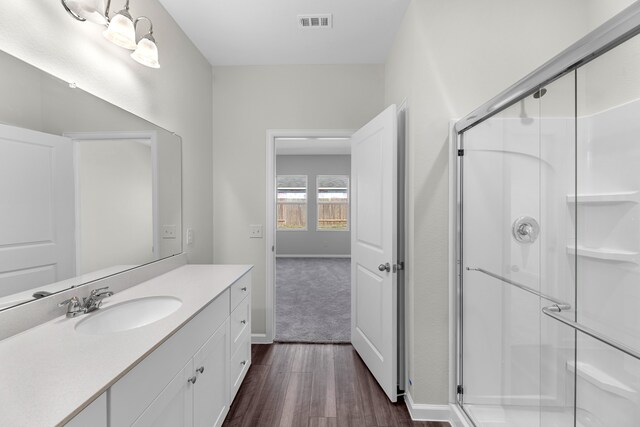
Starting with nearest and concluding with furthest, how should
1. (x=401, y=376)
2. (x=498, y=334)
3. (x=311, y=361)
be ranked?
(x=498, y=334)
(x=401, y=376)
(x=311, y=361)

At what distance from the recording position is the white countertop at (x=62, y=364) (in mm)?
639

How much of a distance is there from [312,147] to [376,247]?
482 centimetres

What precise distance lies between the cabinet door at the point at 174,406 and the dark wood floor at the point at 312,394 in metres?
0.69

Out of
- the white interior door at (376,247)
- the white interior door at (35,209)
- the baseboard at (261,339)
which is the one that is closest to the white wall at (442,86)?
the white interior door at (376,247)

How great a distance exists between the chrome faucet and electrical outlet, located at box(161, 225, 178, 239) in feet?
2.21

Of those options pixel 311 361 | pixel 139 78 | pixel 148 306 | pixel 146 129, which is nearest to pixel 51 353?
pixel 148 306

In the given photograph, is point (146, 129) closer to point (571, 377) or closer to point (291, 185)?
point (571, 377)

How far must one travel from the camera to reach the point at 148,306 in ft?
4.67

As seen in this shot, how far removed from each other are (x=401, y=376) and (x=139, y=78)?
264cm

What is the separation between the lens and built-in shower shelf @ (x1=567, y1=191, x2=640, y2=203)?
107 centimetres

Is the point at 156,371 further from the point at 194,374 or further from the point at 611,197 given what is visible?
the point at 611,197

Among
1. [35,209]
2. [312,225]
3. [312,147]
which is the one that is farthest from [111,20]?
[312,225]

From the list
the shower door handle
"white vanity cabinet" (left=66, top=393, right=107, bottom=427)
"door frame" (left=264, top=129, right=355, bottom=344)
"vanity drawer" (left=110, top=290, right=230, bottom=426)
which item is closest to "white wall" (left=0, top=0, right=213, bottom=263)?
"door frame" (left=264, top=129, right=355, bottom=344)

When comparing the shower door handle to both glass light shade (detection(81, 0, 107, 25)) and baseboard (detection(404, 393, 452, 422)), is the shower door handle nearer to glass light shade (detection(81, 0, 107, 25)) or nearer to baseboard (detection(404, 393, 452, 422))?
baseboard (detection(404, 393, 452, 422))
